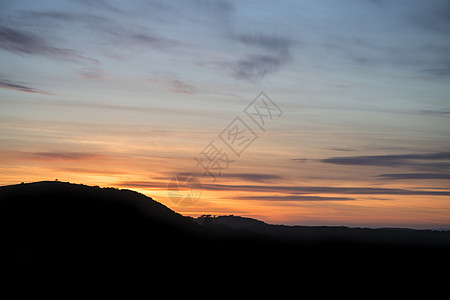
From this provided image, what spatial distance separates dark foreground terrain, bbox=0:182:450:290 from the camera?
4347cm

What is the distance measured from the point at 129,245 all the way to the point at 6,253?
12.3 meters

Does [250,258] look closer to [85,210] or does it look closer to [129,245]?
[129,245]

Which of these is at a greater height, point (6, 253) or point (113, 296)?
point (6, 253)

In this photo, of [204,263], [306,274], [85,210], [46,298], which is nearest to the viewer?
[46,298]

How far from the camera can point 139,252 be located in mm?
49062

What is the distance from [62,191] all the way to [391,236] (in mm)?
107375

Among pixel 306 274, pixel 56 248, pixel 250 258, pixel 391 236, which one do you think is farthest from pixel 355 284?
pixel 391 236

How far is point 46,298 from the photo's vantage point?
123ft

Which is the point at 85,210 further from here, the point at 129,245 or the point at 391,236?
the point at 391,236

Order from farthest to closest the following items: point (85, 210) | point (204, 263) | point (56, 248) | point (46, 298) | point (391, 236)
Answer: point (391, 236), point (85, 210), point (204, 263), point (56, 248), point (46, 298)

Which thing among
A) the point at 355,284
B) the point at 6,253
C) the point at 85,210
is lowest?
the point at 355,284

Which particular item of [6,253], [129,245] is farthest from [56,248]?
[129,245]

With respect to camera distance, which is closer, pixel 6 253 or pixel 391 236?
pixel 6 253

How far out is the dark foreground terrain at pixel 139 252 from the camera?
1711 inches
